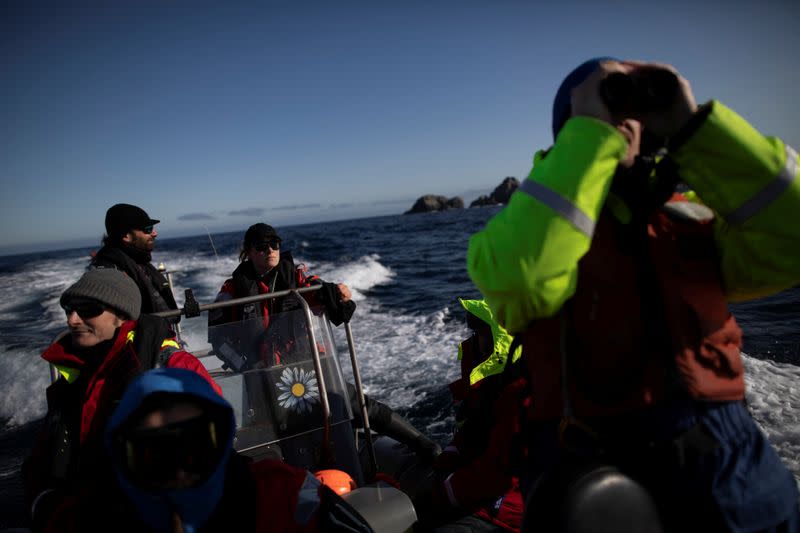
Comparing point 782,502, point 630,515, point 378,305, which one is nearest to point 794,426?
point 782,502

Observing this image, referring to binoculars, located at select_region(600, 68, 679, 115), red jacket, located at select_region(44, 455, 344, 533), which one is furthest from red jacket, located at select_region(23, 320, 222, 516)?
binoculars, located at select_region(600, 68, 679, 115)

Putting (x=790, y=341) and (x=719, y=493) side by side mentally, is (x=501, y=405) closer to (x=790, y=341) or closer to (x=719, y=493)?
(x=719, y=493)

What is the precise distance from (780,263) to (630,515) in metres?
0.70

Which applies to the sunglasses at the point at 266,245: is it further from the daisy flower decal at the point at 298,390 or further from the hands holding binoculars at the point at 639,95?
the hands holding binoculars at the point at 639,95

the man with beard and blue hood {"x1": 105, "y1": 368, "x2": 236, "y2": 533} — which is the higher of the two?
the man with beard

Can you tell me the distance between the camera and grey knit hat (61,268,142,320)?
1.97m

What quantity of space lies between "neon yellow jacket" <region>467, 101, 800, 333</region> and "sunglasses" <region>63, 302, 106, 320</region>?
1.96 m

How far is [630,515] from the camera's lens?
0.98 meters

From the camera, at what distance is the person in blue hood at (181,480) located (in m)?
1.25

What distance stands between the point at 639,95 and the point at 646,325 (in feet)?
1.82

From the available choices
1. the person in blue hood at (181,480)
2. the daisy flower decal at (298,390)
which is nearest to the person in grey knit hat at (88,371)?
the person in blue hood at (181,480)

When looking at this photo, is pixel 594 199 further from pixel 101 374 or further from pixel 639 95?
pixel 101 374

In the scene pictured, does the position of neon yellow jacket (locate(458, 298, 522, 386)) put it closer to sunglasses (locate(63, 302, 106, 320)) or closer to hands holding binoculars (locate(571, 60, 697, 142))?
hands holding binoculars (locate(571, 60, 697, 142))

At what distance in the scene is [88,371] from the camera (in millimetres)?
1924
